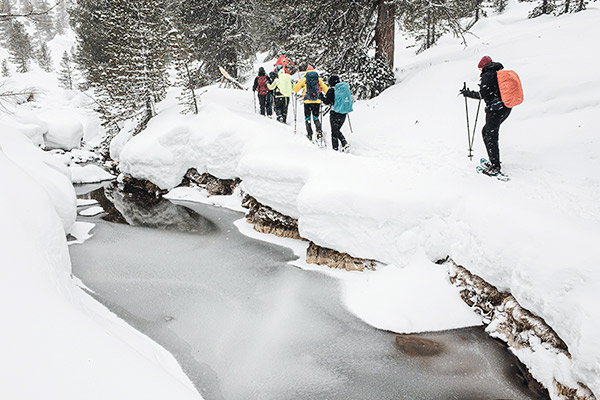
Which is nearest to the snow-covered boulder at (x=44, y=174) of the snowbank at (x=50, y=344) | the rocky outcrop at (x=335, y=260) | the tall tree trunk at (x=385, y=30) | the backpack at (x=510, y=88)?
the snowbank at (x=50, y=344)

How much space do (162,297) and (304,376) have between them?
3.43 meters

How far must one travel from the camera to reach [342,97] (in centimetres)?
912

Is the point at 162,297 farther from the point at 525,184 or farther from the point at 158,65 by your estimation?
the point at 158,65

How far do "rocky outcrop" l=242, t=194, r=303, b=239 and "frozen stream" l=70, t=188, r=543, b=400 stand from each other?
0.57 metres

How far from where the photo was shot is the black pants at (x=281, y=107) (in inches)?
Result: 507

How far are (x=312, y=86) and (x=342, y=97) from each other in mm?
1128

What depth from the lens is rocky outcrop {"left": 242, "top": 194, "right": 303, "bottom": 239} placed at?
913 centimetres

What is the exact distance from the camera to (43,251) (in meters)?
4.62

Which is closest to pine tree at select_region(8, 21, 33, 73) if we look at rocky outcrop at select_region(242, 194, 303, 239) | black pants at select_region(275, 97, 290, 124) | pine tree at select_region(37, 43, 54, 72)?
pine tree at select_region(37, 43, 54, 72)

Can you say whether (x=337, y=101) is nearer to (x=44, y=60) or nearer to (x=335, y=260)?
(x=335, y=260)

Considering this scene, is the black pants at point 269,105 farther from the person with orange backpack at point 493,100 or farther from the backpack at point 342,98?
the person with orange backpack at point 493,100

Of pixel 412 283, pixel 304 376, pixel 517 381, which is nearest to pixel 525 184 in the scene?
pixel 412 283

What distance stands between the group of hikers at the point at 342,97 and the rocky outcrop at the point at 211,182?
10.6 ft

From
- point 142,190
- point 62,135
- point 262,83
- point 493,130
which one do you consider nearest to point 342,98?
point 493,130
